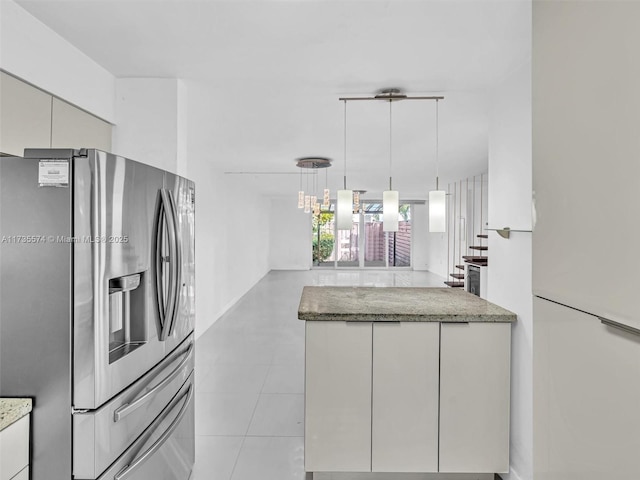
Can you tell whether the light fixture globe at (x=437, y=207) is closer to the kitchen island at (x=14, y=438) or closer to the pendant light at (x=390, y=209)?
the pendant light at (x=390, y=209)

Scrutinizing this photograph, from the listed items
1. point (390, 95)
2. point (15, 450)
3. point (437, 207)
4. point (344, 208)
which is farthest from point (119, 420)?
point (390, 95)

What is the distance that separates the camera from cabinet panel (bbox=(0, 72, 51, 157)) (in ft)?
5.46

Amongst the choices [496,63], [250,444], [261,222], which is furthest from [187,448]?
[261,222]

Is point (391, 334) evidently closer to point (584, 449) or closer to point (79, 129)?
point (584, 449)

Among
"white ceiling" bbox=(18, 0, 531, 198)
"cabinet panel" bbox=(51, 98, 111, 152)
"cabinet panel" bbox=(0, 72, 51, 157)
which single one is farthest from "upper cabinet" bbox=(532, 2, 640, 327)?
"cabinet panel" bbox=(51, 98, 111, 152)

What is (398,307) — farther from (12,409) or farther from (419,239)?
(419,239)

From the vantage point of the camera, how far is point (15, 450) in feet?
4.34

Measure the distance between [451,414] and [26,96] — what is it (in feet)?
9.03

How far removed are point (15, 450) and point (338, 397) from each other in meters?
1.48

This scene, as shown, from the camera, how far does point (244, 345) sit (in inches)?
187

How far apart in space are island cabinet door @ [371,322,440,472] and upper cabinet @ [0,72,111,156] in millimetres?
2030

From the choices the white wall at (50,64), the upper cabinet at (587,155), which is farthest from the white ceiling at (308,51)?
the upper cabinet at (587,155)

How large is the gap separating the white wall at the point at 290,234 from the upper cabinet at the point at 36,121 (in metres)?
10.5

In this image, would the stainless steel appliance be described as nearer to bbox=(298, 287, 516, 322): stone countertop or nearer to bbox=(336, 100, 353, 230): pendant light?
bbox=(298, 287, 516, 322): stone countertop
